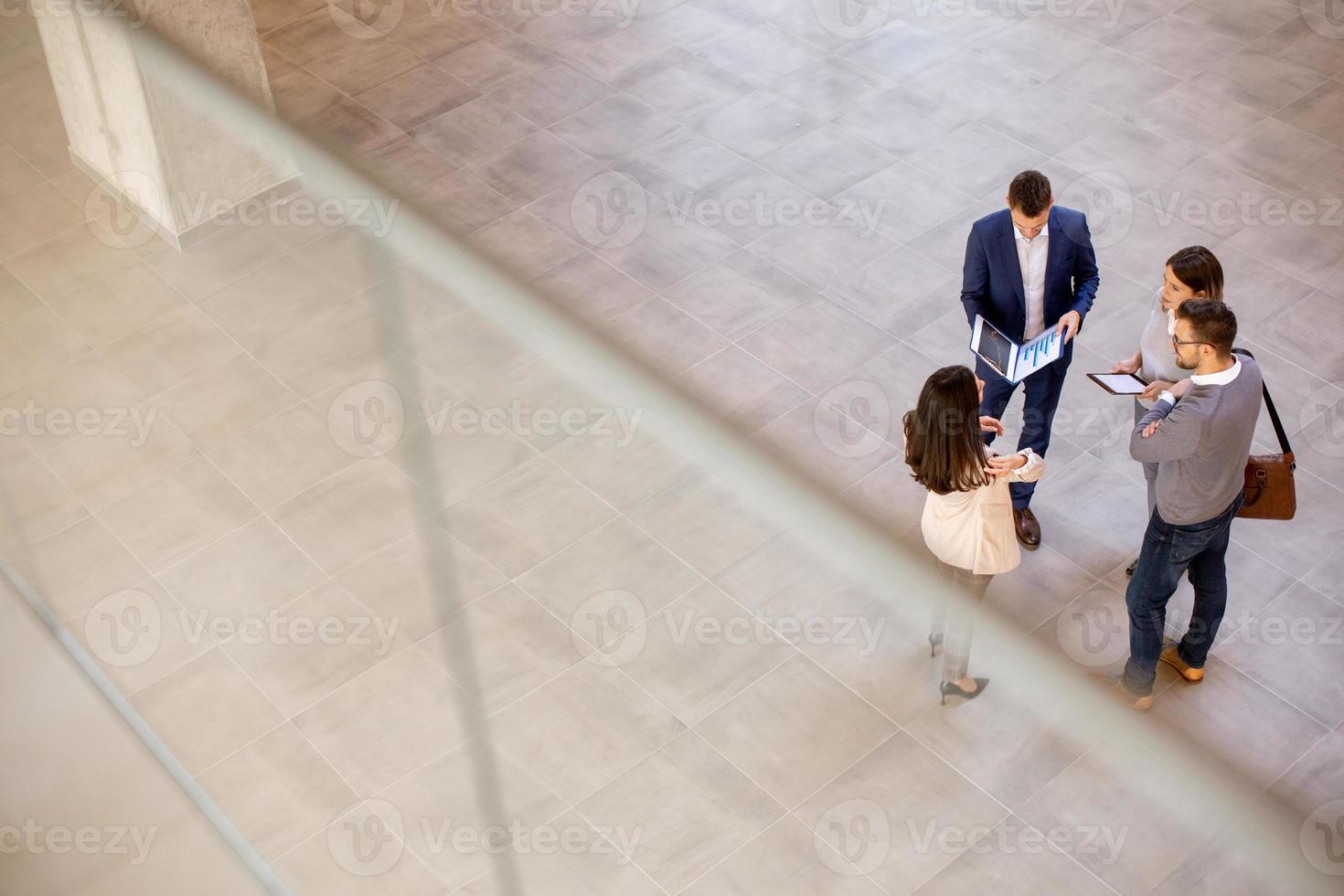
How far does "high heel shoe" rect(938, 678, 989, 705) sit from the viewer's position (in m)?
0.95

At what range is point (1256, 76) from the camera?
288 inches

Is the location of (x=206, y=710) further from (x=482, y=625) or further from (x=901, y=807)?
(x=901, y=807)

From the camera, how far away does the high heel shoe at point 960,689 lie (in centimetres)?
95

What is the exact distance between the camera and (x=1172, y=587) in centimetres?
408

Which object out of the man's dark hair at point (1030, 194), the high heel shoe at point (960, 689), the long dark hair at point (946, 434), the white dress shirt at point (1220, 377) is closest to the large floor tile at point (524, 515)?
the high heel shoe at point (960, 689)

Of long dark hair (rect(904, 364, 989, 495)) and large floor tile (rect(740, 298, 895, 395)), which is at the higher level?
long dark hair (rect(904, 364, 989, 495))

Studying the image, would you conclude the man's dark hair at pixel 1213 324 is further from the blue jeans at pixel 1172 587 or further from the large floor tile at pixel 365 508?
the large floor tile at pixel 365 508

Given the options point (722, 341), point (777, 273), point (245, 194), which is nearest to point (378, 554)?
point (245, 194)

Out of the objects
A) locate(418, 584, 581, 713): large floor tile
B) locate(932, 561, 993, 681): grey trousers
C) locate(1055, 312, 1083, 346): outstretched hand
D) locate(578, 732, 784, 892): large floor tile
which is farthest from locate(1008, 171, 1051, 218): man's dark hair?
locate(932, 561, 993, 681): grey trousers

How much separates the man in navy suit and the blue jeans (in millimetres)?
767

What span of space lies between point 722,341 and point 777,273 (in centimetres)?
57

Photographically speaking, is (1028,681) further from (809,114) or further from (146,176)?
(809,114)

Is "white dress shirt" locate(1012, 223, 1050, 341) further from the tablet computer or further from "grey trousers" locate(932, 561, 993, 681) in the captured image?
"grey trousers" locate(932, 561, 993, 681)

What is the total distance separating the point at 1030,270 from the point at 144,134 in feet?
11.2
